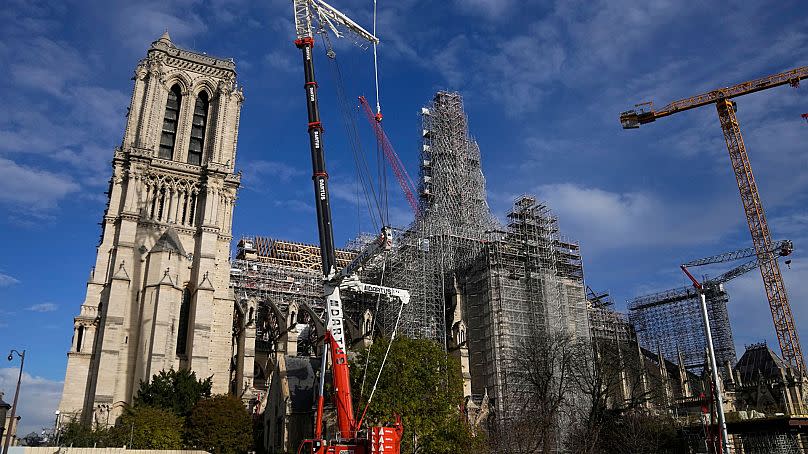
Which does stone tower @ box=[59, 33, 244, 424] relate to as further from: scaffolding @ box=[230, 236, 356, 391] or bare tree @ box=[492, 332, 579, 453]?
bare tree @ box=[492, 332, 579, 453]

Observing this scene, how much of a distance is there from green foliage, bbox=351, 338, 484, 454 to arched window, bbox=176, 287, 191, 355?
2098cm

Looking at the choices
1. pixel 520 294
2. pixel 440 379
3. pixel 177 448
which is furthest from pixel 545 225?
pixel 177 448

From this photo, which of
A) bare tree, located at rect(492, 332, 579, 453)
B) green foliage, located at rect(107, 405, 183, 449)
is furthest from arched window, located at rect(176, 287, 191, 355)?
bare tree, located at rect(492, 332, 579, 453)

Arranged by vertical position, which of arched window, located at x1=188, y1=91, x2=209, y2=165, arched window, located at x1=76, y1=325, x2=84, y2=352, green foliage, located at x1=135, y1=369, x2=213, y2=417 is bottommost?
green foliage, located at x1=135, y1=369, x2=213, y2=417

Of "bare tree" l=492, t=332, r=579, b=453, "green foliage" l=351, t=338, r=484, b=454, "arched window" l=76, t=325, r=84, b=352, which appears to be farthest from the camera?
"arched window" l=76, t=325, r=84, b=352

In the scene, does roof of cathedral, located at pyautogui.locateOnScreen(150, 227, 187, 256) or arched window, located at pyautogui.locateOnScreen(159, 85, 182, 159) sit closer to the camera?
roof of cathedral, located at pyautogui.locateOnScreen(150, 227, 187, 256)

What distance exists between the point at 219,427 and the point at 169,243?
18.3 meters

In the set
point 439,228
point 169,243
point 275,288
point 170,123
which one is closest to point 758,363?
point 439,228

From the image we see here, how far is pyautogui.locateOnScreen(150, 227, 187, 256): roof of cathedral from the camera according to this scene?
167ft

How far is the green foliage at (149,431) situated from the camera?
123 feet

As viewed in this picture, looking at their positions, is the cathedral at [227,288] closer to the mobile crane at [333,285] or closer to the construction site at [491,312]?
the construction site at [491,312]

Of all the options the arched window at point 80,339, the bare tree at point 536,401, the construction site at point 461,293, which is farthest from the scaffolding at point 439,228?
the arched window at point 80,339

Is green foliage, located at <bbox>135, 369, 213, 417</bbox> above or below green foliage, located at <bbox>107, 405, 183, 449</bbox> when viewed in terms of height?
above

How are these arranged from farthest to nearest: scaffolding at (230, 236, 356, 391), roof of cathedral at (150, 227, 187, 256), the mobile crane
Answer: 1. scaffolding at (230, 236, 356, 391)
2. roof of cathedral at (150, 227, 187, 256)
3. the mobile crane
